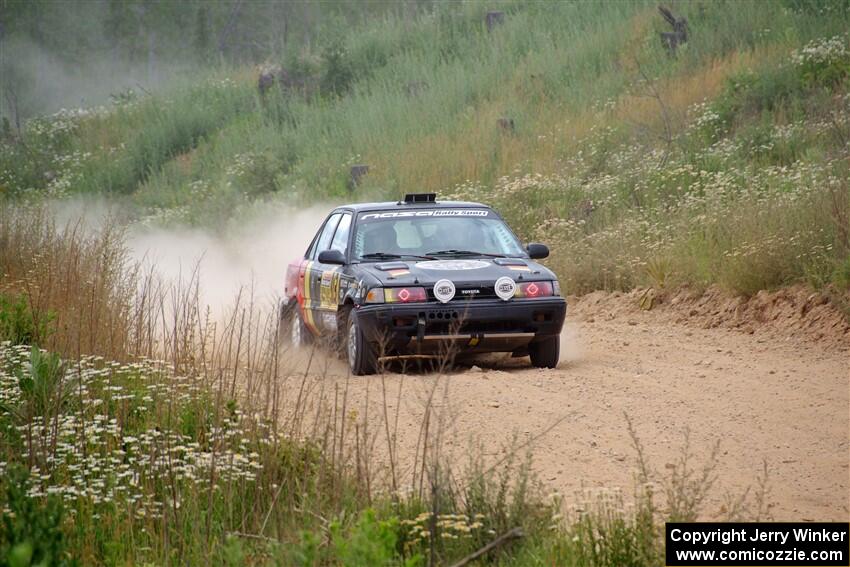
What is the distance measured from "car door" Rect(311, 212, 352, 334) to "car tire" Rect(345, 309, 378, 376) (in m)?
0.67

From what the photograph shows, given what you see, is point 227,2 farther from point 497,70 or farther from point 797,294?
point 797,294

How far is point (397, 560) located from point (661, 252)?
1117 centimetres

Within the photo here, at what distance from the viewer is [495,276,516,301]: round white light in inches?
433

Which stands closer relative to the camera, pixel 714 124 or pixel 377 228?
pixel 377 228

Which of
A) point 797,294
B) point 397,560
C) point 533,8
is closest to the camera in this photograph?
point 397,560

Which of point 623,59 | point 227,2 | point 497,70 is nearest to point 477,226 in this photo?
point 623,59

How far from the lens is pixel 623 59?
27.7 meters

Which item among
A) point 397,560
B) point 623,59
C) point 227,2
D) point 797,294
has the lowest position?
point 397,560

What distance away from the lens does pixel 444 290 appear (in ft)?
35.8

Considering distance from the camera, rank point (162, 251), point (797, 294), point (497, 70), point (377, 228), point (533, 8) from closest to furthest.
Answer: point (377, 228), point (797, 294), point (162, 251), point (497, 70), point (533, 8)

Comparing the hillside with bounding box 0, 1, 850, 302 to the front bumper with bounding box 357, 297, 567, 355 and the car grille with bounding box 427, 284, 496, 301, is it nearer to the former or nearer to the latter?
the front bumper with bounding box 357, 297, 567, 355

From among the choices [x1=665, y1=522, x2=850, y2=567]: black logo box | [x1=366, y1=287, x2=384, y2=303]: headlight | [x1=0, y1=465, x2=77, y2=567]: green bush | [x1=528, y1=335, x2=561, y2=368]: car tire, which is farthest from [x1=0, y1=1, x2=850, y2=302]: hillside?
[x1=0, y1=465, x2=77, y2=567]: green bush

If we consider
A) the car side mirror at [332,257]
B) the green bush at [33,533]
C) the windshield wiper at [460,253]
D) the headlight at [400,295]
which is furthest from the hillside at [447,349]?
the windshield wiper at [460,253]

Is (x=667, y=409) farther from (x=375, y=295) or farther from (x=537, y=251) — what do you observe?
(x=537, y=251)
